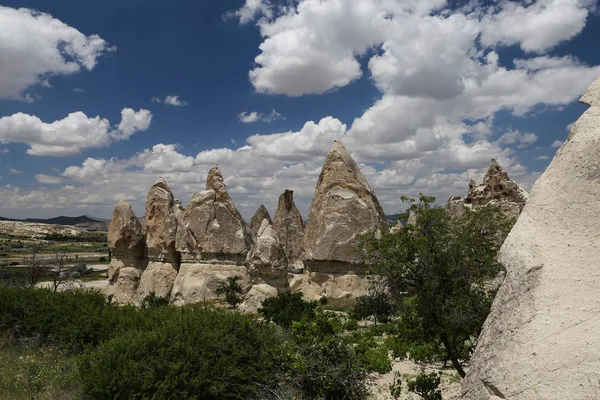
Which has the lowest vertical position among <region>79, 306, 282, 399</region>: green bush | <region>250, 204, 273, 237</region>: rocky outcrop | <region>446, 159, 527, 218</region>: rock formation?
<region>79, 306, 282, 399</region>: green bush

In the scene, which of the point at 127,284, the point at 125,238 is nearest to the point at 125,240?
the point at 125,238

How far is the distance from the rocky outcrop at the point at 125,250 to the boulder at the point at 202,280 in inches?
151

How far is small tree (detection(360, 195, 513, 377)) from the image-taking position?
646cm

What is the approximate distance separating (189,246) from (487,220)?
18.5 meters

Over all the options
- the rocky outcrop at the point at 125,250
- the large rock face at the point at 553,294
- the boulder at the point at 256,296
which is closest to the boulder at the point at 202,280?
the boulder at the point at 256,296

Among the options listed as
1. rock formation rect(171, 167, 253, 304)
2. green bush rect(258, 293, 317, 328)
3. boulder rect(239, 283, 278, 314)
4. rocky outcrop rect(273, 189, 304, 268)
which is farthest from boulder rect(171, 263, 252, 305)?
rocky outcrop rect(273, 189, 304, 268)

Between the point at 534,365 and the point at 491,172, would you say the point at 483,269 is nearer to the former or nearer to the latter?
the point at 534,365

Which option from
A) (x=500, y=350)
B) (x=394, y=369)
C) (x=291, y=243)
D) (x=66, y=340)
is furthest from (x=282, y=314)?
(x=291, y=243)

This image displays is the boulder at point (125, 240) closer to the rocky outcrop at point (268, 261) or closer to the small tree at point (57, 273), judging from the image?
the small tree at point (57, 273)

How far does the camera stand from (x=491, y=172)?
29.9m

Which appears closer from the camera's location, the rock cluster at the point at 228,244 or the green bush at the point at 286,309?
the green bush at the point at 286,309

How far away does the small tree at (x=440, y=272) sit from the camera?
646cm

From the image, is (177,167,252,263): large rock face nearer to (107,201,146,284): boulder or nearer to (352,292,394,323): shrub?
(107,201,146,284): boulder

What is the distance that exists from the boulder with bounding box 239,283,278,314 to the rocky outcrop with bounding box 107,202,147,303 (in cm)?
913
